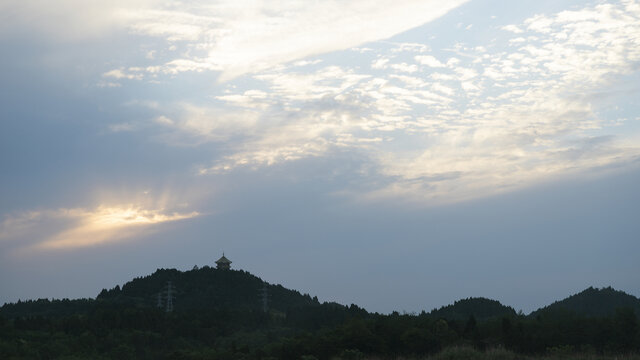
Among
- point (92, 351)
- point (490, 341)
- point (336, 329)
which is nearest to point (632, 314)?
point (490, 341)

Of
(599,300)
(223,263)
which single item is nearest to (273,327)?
(599,300)

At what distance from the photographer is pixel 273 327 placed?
248 ft

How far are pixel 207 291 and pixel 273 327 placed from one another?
120 ft

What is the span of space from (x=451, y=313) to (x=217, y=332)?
99.2 feet

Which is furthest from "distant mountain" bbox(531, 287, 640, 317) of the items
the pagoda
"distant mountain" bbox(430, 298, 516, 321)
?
the pagoda

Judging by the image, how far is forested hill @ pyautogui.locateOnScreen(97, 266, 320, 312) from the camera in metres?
105

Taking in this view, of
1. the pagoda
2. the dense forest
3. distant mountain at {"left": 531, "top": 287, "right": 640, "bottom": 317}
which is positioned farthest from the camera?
the pagoda

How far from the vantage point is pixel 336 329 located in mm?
36406

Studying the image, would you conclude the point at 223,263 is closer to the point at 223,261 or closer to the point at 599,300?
the point at 223,261

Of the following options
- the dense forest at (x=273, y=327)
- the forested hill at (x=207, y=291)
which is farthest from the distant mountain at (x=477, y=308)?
the forested hill at (x=207, y=291)

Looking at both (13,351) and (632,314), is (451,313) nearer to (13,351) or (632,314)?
(632,314)

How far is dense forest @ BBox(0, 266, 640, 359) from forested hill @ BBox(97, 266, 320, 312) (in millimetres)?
202

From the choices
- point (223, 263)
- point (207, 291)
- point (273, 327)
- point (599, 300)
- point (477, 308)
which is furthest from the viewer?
point (223, 263)

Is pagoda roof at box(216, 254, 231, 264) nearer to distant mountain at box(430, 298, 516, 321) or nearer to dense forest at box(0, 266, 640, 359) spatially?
dense forest at box(0, 266, 640, 359)
